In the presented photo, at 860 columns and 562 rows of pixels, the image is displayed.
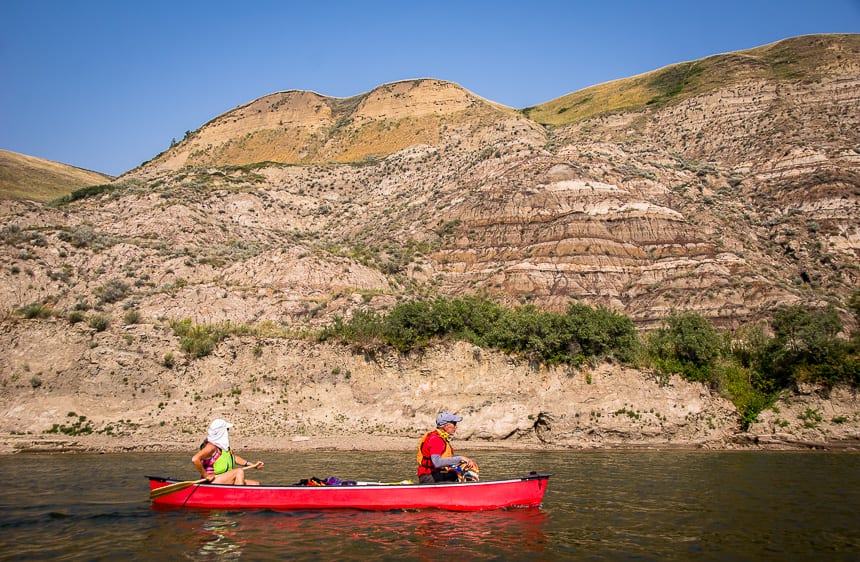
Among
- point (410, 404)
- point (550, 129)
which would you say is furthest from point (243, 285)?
point (550, 129)

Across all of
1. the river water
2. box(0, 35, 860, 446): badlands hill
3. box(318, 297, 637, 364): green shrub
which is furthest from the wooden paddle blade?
box(318, 297, 637, 364): green shrub

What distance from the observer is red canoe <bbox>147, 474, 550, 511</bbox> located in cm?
1476

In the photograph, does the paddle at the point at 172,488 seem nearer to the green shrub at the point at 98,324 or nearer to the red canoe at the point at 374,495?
the red canoe at the point at 374,495

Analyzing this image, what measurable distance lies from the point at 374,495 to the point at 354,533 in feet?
6.03

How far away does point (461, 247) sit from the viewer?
57875 millimetres

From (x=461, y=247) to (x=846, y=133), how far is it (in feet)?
143

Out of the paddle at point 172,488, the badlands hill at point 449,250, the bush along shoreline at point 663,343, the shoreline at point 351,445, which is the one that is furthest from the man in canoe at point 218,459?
the bush along shoreline at point 663,343

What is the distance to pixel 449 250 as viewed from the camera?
5797cm

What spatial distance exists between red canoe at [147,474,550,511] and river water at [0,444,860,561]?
224 mm

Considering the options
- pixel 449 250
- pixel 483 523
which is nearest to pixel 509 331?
pixel 483 523

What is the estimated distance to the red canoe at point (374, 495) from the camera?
14.8 m

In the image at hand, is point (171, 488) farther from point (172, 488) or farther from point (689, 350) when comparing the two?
point (689, 350)

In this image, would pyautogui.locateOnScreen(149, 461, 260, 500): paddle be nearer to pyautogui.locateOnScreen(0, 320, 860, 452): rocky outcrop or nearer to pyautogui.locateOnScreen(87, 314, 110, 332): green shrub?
pyautogui.locateOnScreen(0, 320, 860, 452): rocky outcrop

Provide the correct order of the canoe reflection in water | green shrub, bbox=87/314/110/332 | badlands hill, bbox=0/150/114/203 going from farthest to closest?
badlands hill, bbox=0/150/114/203 < green shrub, bbox=87/314/110/332 < the canoe reflection in water
